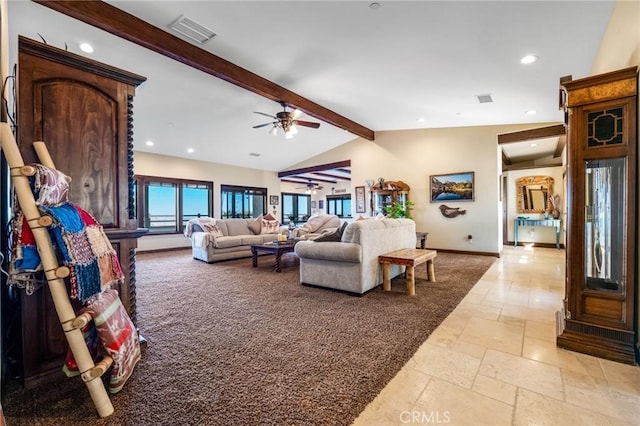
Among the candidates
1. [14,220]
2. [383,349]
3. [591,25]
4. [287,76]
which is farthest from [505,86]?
[14,220]

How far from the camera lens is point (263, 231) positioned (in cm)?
690

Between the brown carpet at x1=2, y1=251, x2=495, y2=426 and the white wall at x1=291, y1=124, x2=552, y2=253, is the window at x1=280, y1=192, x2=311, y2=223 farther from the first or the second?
the brown carpet at x1=2, y1=251, x2=495, y2=426

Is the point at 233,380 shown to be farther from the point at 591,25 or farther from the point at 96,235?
the point at 591,25

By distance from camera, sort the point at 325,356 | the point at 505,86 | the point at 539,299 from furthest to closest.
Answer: the point at 505,86 < the point at 539,299 < the point at 325,356

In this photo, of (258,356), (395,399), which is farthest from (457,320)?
(258,356)

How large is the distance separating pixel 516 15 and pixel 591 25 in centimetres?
72

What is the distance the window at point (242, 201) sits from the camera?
30.5 ft

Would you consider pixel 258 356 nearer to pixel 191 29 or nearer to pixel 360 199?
pixel 191 29

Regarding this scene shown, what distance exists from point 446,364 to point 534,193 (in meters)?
7.89

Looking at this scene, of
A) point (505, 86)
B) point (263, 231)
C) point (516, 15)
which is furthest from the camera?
point (263, 231)

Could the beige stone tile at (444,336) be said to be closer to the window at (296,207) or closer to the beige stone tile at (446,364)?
the beige stone tile at (446,364)

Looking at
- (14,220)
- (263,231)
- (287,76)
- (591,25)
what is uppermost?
(287,76)

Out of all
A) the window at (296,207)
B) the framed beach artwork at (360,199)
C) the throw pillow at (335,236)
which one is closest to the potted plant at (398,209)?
the framed beach artwork at (360,199)

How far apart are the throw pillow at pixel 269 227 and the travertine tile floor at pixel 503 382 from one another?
494 cm
